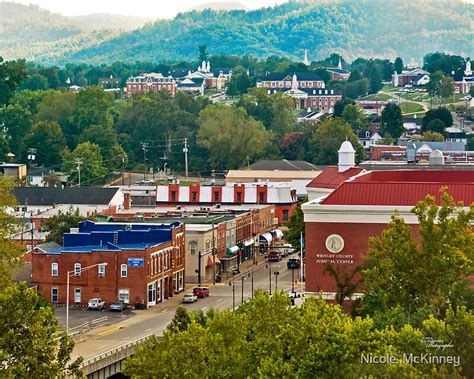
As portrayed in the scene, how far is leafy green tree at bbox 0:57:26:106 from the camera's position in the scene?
144375mm

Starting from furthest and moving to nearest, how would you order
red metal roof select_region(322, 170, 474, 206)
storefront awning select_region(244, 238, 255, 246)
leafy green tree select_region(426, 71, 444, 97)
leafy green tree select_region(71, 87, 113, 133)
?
1. leafy green tree select_region(426, 71, 444, 97)
2. leafy green tree select_region(71, 87, 113, 133)
3. storefront awning select_region(244, 238, 255, 246)
4. red metal roof select_region(322, 170, 474, 206)

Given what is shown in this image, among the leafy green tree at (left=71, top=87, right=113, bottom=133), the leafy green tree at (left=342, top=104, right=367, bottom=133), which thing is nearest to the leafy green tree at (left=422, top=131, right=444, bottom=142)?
the leafy green tree at (left=342, top=104, right=367, bottom=133)

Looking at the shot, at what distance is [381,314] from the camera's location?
166 ft

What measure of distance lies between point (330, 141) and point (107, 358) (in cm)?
8313

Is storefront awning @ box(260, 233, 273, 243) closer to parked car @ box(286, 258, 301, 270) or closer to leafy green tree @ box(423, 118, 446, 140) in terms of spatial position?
parked car @ box(286, 258, 301, 270)

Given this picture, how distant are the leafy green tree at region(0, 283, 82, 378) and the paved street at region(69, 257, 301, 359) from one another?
9958mm

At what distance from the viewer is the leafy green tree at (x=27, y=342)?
42.2 m

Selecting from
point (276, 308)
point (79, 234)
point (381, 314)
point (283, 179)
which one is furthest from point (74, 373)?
point (283, 179)

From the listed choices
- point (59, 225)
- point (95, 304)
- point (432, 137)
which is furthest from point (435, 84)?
point (95, 304)

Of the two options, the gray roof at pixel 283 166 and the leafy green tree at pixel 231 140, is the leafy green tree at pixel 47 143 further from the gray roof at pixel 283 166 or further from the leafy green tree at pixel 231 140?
the gray roof at pixel 283 166

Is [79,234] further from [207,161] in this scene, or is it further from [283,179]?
[207,161]

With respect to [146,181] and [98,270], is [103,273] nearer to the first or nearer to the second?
[98,270]

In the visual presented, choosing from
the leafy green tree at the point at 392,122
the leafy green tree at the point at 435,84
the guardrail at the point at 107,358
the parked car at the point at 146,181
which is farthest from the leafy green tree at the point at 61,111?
the guardrail at the point at 107,358

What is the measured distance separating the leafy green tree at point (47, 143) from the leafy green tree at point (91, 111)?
1011 cm
